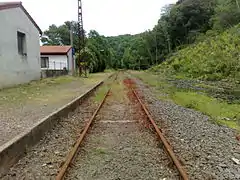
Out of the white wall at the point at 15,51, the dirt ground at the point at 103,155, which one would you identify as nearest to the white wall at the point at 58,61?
the white wall at the point at 15,51

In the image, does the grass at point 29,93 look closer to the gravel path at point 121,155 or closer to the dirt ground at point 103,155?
the dirt ground at point 103,155

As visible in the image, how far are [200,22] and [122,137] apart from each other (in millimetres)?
73731

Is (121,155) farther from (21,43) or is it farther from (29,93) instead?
(21,43)

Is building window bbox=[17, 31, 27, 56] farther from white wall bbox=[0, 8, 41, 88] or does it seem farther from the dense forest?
the dense forest

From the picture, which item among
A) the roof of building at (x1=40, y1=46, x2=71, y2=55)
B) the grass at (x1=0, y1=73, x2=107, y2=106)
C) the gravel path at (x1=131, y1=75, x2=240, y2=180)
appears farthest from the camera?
the roof of building at (x1=40, y1=46, x2=71, y2=55)

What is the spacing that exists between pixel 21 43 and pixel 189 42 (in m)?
57.3

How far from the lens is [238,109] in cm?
1181

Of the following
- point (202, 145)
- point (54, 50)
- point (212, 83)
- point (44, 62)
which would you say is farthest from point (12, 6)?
point (54, 50)

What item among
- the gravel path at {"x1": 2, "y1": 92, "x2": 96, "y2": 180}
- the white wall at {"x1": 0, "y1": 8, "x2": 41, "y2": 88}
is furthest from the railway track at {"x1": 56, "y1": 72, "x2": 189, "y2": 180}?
the white wall at {"x1": 0, "y1": 8, "x2": 41, "y2": 88}

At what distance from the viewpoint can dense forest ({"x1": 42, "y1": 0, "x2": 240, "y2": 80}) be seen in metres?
33.0

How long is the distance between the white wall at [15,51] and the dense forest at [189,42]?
16660mm

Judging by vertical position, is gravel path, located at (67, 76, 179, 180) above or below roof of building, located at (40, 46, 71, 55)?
below

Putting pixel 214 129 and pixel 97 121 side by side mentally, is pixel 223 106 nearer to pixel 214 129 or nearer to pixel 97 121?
pixel 214 129

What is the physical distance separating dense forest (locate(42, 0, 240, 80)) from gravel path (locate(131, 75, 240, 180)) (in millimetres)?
18350
